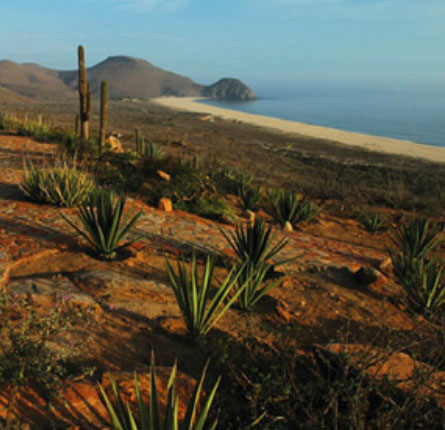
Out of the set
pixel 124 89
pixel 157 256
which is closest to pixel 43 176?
pixel 157 256

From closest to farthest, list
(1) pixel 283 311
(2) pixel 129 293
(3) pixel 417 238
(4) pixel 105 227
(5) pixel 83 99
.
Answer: (2) pixel 129 293, (1) pixel 283 311, (4) pixel 105 227, (3) pixel 417 238, (5) pixel 83 99

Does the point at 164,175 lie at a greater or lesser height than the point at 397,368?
greater

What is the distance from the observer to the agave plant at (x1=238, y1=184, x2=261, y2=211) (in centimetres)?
923

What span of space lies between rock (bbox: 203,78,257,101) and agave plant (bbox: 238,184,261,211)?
100546 mm

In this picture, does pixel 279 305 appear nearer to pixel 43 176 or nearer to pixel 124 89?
pixel 43 176

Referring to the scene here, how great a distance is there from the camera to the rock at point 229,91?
109 metres

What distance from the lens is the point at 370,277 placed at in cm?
520

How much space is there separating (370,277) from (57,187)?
14.8 ft

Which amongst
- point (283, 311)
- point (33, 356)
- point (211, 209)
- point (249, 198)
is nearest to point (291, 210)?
point (249, 198)

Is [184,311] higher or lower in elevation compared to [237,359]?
higher

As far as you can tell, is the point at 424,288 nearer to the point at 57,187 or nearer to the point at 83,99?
the point at 57,187

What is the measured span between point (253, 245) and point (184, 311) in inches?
64.0

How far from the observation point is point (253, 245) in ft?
15.7

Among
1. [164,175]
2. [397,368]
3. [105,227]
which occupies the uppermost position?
[164,175]
